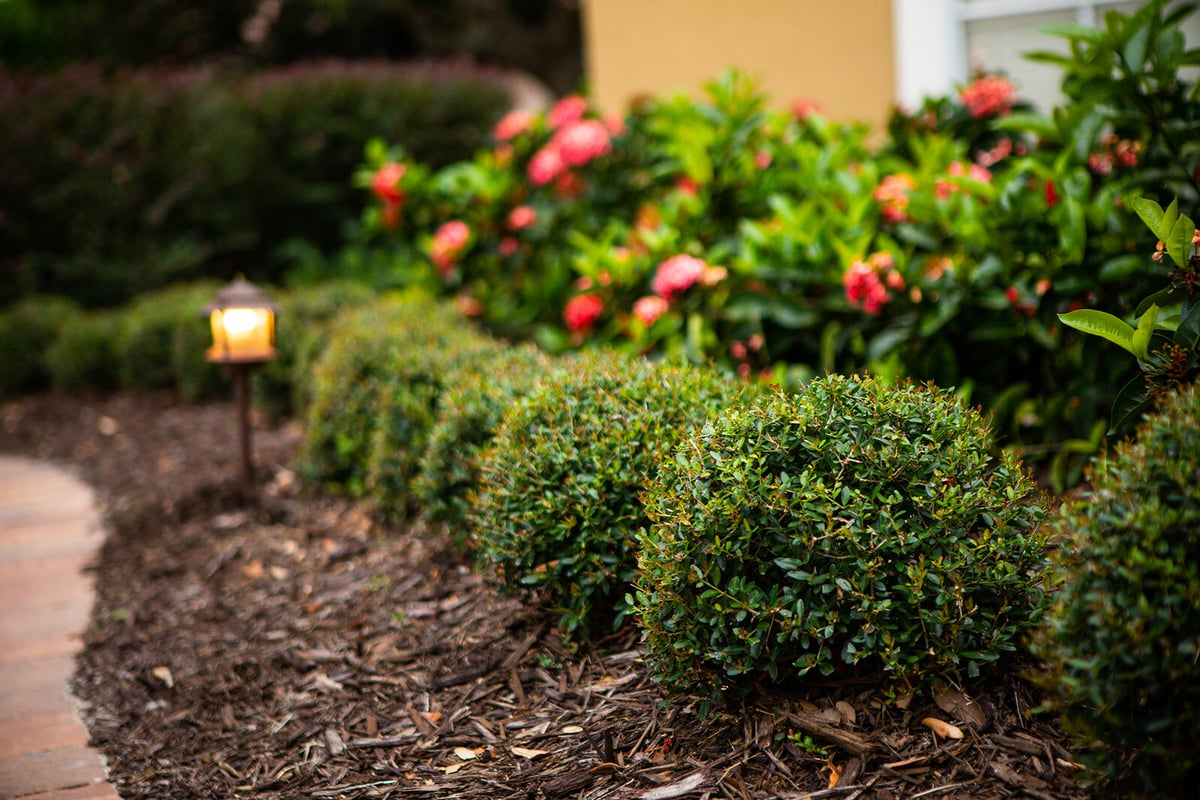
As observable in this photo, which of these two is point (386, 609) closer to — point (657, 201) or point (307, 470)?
point (307, 470)

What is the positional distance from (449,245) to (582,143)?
0.96 meters

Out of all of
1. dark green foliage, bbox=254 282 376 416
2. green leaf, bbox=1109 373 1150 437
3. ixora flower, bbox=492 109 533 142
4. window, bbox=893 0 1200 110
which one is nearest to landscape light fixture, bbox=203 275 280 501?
dark green foliage, bbox=254 282 376 416

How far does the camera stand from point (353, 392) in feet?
14.4

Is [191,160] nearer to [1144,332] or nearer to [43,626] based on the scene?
[43,626]

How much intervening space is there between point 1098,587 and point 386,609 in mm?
2263

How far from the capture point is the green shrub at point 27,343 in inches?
287

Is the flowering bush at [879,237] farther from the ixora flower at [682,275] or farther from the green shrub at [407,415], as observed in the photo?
the green shrub at [407,415]

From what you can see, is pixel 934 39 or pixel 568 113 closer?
pixel 934 39

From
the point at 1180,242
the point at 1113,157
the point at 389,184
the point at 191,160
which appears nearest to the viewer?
the point at 1180,242

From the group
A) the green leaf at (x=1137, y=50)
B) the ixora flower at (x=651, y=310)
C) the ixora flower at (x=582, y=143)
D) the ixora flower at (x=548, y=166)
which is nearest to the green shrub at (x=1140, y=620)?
the green leaf at (x=1137, y=50)

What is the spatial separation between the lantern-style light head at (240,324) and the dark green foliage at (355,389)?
1.12ft

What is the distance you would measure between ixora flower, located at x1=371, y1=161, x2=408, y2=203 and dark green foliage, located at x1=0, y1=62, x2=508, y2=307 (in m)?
3.26

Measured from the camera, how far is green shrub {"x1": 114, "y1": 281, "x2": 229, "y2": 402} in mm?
6562

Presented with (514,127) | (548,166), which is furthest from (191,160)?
(548,166)
